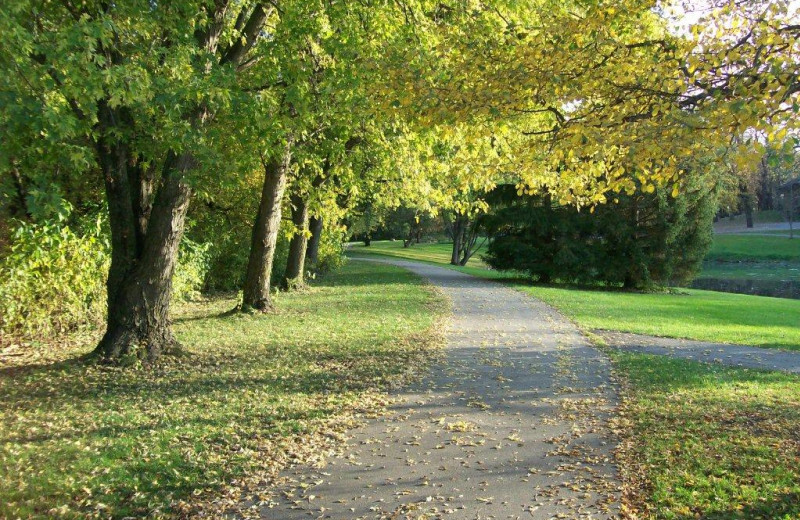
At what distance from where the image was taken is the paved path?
1127 cm

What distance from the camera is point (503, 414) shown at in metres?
7.16

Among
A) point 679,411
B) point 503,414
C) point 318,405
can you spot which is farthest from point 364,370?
point 679,411

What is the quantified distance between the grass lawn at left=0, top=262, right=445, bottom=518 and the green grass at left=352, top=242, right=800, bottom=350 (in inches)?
265

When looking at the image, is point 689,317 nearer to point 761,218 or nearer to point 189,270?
point 189,270

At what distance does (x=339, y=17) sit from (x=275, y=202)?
19.2 feet

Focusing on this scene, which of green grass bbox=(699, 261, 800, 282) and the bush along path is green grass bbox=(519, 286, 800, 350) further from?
green grass bbox=(699, 261, 800, 282)

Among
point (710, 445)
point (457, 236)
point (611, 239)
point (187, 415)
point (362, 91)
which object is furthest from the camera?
point (457, 236)

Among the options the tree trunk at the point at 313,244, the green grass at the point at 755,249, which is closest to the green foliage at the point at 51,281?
the tree trunk at the point at 313,244

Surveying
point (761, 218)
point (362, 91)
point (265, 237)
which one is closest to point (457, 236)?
point (265, 237)

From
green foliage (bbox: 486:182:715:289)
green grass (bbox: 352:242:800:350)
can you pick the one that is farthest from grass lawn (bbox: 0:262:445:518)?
green foliage (bbox: 486:182:715:289)

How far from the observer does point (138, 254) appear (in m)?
9.02

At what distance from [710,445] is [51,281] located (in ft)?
34.4

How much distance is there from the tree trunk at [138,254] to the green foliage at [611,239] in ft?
72.7

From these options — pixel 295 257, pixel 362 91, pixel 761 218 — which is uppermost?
pixel 761 218
